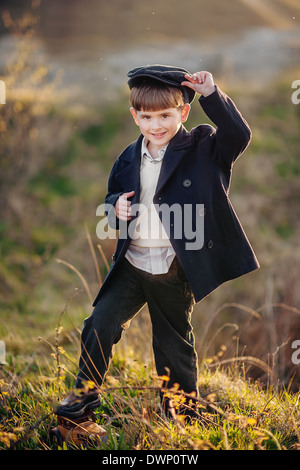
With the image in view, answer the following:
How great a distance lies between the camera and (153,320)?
2.50 m

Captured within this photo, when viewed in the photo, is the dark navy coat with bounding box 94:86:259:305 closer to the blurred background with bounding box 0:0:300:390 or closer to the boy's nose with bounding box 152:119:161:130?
the boy's nose with bounding box 152:119:161:130

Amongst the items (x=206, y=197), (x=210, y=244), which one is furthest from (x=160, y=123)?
(x=210, y=244)

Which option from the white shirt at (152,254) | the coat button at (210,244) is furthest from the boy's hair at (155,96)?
the coat button at (210,244)

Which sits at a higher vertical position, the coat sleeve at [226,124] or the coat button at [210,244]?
the coat sleeve at [226,124]

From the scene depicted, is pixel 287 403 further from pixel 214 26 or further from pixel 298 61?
pixel 214 26

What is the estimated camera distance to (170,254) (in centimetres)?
239

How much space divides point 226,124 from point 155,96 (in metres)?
0.35

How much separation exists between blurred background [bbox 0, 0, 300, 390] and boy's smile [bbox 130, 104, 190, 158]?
1.04 m

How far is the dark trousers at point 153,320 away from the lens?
2.34 m

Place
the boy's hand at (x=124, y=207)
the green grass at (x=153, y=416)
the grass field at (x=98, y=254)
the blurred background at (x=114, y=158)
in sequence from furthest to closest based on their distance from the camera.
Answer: the blurred background at (x=114, y=158)
the grass field at (x=98, y=254)
the boy's hand at (x=124, y=207)
the green grass at (x=153, y=416)

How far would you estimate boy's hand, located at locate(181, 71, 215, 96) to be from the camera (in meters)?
2.18

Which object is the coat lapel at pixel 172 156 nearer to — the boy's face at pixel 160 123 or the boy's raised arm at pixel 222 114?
the boy's face at pixel 160 123

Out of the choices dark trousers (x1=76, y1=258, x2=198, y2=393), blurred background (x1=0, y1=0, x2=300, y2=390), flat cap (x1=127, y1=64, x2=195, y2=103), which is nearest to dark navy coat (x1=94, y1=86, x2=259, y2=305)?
dark trousers (x1=76, y1=258, x2=198, y2=393)

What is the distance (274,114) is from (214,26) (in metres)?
5.46
